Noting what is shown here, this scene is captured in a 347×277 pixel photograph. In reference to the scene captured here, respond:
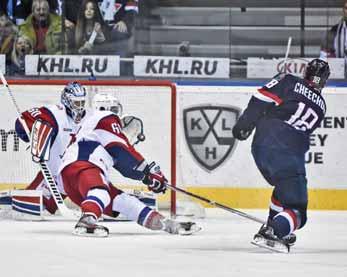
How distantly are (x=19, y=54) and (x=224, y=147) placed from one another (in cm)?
182

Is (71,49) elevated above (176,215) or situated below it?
above

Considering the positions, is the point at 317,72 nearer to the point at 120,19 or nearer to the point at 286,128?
the point at 286,128

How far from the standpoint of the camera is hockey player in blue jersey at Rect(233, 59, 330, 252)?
22.2ft

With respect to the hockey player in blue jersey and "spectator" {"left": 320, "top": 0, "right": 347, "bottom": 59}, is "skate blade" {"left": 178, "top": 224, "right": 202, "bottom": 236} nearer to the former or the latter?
A: the hockey player in blue jersey

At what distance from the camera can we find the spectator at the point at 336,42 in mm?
9938

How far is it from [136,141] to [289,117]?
1.71 m

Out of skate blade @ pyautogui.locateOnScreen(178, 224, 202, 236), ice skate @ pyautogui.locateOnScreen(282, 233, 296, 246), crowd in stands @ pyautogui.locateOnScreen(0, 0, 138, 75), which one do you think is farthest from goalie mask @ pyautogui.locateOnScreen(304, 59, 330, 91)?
crowd in stands @ pyautogui.locateOnScreen(0, 0, 138, 75)

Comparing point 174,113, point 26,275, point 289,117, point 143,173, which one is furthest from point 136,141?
point 26,275

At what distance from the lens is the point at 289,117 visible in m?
6.96

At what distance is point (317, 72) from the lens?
690cm

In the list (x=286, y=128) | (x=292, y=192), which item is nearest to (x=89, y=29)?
(x=286, y=128)

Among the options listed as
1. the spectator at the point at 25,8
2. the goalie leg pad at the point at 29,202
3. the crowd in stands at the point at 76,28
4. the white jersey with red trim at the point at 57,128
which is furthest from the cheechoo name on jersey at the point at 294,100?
the spectator at the point at 25,8

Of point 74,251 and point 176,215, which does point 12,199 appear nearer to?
point 176,215

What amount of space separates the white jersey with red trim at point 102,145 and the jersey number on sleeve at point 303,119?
2.91ft
